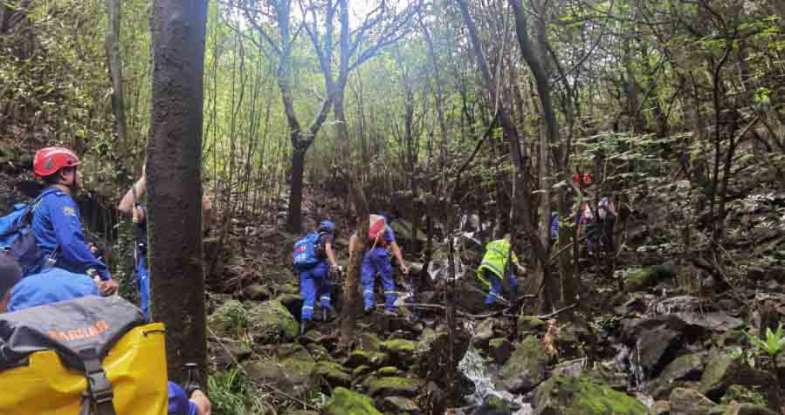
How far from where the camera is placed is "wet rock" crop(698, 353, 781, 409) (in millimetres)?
6074

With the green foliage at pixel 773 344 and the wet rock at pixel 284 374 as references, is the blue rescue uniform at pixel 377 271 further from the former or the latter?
the green foliage at pixel 773 344

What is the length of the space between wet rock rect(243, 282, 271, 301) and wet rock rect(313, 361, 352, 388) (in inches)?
142

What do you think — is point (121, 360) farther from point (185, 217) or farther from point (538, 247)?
point (538, 247)

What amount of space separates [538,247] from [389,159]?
8.30m

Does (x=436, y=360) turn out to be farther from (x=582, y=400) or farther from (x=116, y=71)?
(x=116, y=71)

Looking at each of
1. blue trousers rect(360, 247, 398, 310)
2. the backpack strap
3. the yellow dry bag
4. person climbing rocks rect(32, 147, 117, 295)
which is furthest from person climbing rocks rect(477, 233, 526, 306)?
the backpack strap

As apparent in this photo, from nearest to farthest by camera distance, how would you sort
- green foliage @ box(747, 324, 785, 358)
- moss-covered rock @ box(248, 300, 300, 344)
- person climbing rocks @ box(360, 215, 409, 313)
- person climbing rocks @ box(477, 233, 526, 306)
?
green foliage @ box(747, 324, 785, 358) → moss-covered rock @ box(248, 300, 300, 344) → person climbing rocks @ box(360, 215, 409, 313) → person climbing rocks @ box(477, 233, 526, 306)

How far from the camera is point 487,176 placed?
12484 millimetres

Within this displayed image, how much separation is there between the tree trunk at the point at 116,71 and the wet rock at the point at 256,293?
3083 millimetres

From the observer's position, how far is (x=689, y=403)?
6145mm

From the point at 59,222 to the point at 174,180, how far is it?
122cm

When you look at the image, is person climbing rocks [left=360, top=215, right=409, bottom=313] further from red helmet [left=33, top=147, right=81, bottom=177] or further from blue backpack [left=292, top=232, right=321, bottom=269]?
red helmet [left=33, top=147, right=81, bottom=177]

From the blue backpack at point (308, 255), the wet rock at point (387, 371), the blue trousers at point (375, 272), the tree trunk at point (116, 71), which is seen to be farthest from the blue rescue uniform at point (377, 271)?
A: the tree trunk at point (116, 71)

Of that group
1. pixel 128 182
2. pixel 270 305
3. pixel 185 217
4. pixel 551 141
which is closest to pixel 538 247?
pixel 551 141
